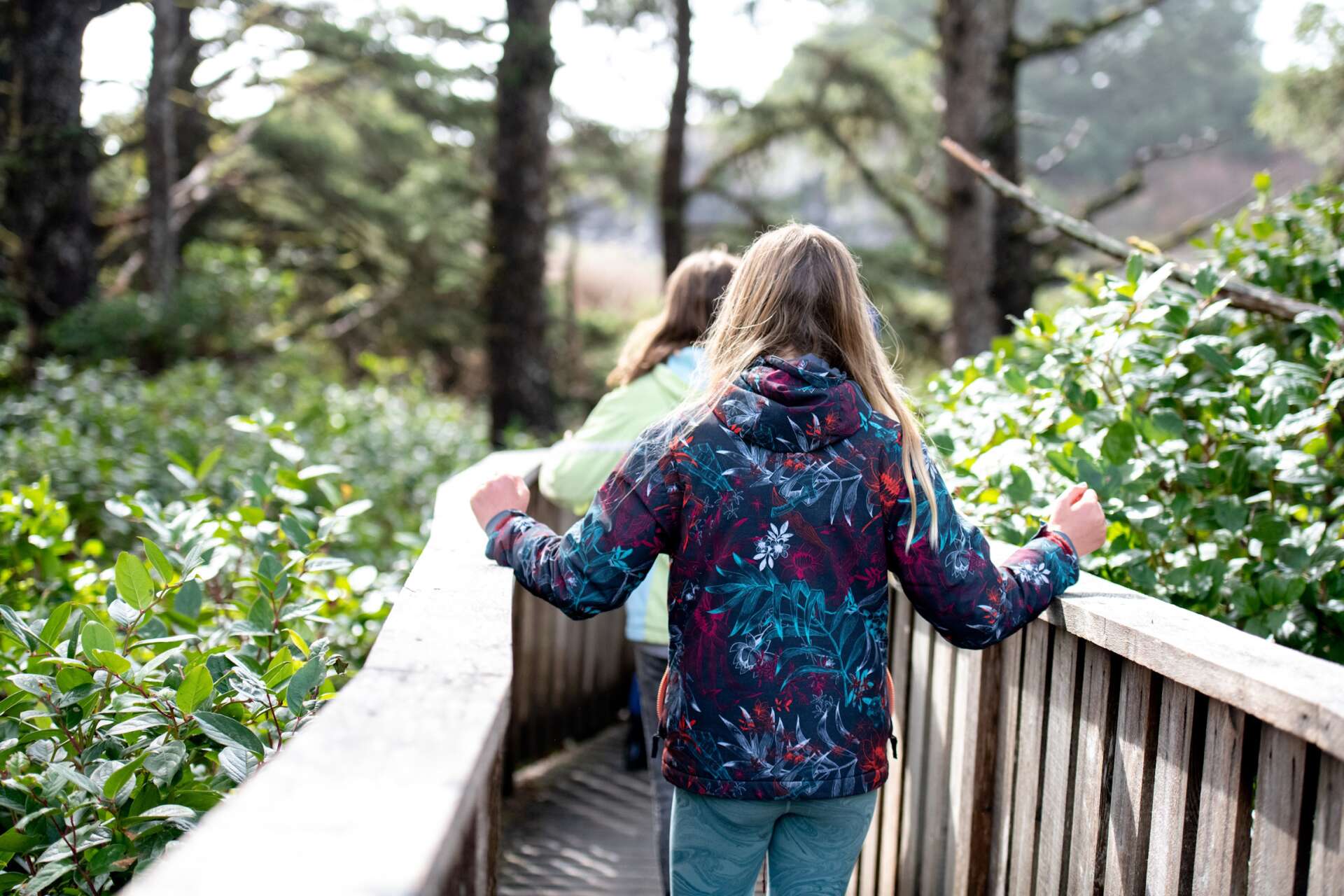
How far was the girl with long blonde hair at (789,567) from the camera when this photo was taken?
175cm

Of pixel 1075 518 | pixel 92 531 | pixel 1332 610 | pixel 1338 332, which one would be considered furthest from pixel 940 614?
pixel 92 531

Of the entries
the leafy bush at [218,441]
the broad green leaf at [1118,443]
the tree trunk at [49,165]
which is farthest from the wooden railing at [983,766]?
the tree trunk at [49,165]

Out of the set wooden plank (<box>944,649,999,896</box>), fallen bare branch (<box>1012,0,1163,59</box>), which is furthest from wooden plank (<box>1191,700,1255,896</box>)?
fallen bare branch (<box>1012,0,1163,59</box>)

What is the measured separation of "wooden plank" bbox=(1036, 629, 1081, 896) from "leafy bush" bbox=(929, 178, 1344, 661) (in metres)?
0.49

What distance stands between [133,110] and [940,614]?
1509 cm

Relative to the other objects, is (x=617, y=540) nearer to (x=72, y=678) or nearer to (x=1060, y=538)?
(x=1060, y=538)

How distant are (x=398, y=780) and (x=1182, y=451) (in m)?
2.23

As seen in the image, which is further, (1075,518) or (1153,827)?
(1075,518)

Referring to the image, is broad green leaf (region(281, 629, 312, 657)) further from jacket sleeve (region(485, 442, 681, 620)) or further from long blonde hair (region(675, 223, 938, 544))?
long blonde hair (region(675, 223, 938, 544))

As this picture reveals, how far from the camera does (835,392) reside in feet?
5.80

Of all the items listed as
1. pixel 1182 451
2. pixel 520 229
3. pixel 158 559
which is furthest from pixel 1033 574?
pixel 520 229

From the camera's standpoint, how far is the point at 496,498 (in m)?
2.12

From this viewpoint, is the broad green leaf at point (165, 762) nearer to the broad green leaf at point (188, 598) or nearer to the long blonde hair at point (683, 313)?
the broad green leaf at point (188, 598)

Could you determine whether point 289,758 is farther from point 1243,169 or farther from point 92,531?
point 1243,169
